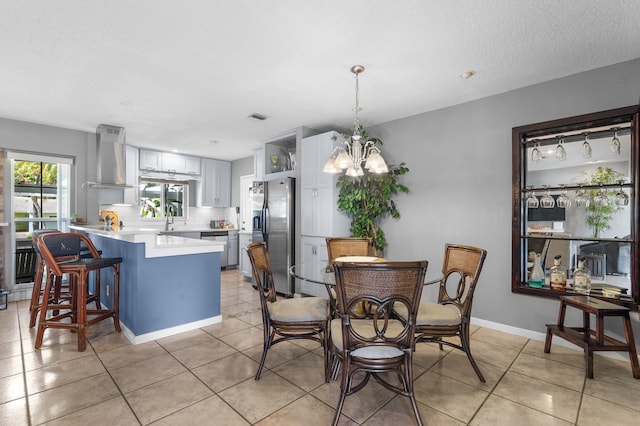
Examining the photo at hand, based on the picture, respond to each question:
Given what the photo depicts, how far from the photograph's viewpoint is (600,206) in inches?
107

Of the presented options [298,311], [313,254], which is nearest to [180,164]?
[313,254]

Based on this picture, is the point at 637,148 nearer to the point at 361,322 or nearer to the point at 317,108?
the point at 361,322

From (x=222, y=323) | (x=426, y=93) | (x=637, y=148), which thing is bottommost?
(x=222, y=323)

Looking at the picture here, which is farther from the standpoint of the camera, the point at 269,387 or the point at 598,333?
the point at 598,333

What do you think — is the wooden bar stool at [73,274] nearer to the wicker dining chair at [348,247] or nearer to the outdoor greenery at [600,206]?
the wicker dining chair at [348,247]

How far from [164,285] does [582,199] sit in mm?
3961

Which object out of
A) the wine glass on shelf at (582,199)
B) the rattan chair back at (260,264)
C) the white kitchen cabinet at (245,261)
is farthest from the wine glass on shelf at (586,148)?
the white kitchen cabinet at (245,261)

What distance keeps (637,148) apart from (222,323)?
4.07 meters

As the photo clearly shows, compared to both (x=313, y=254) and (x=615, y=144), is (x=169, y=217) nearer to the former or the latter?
(x=313, y=254)

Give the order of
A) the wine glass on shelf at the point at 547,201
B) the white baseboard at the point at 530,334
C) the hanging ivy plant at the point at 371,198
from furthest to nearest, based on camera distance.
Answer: the hanging ivy plant at the point at 371,198 → the wine glass on shelf at the point at 547,201 → the white baseboard at the point at 530,334

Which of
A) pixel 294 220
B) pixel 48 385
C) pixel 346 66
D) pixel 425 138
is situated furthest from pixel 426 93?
pixel 48 385

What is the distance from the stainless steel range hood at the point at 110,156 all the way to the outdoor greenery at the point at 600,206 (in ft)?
18.7

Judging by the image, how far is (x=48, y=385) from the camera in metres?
2.09

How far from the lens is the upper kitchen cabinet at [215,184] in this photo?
660 cm
